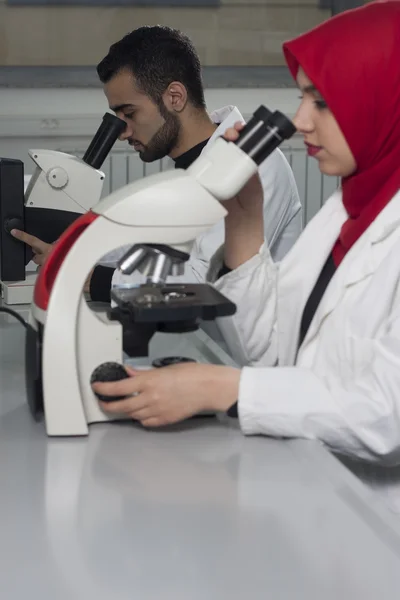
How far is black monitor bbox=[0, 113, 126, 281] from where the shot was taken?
214 centimetres

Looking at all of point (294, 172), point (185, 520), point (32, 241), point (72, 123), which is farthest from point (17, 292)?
point (294, 172)

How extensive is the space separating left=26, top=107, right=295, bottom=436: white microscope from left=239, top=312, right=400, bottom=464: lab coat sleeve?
14cm

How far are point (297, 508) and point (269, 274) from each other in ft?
2.22

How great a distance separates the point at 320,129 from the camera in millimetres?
1523

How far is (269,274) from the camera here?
5.60 ft

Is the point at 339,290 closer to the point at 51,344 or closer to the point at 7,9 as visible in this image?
the point at 51,344

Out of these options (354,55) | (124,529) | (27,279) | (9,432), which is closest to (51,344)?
(9,432)

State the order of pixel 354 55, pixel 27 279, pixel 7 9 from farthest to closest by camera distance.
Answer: pixel 7 9
pixel 27 279
pixel 354 55

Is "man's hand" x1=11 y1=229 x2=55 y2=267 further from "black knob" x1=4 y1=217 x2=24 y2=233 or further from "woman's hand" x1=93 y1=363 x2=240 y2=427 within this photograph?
"woman's hand" x1=93 y1=363 x2=240 y2=427

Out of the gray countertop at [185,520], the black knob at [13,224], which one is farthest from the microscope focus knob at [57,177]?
the gray countertop at [185,520]

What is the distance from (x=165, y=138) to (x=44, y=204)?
0.65 meters

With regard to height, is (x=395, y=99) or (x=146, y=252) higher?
(x=395, y=99)

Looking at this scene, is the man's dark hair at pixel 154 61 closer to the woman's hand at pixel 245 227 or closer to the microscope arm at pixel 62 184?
the microscope arm at pixel 62 184

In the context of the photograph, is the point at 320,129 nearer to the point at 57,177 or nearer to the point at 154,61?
the point at 57,177
